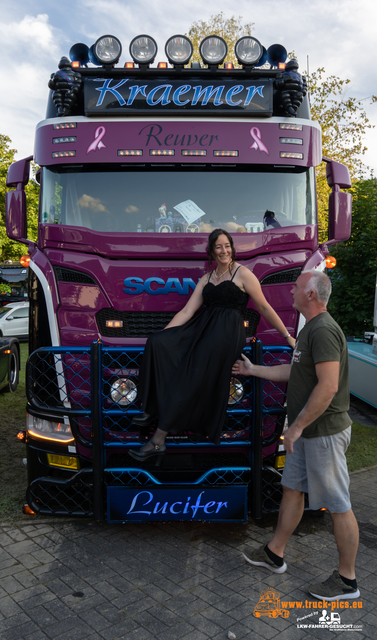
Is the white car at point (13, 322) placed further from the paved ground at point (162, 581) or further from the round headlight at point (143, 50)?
the round headlight at point (143, 50)

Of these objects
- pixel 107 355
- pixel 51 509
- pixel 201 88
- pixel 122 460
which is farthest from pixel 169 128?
pixel 51 509

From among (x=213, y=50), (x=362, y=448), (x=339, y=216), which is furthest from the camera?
(x=362, y=448)

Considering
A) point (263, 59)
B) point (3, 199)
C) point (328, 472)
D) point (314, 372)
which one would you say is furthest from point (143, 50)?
point (3, 199)

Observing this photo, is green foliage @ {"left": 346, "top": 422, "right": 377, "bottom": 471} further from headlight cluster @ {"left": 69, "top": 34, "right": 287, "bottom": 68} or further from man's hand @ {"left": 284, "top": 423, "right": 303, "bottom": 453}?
headlight cluster @ {"left": 69, "top": 34, "right": 287, "bottom": 68}

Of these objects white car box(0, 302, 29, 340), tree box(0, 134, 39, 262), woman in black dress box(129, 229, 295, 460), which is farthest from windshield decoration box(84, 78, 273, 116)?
tree box(0, 134, 39, 262)

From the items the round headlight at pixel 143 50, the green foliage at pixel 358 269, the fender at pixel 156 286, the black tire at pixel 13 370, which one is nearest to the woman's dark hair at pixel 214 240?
the fender at pixel 156 286

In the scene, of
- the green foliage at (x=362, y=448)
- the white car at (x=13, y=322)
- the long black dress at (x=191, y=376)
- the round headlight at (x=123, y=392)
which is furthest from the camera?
the white car at (x=13, y=322)

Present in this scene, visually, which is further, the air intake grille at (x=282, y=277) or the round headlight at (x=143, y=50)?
the round headlight at (x=143, y=50)

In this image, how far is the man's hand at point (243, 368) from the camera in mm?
3336

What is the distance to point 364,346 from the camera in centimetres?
835

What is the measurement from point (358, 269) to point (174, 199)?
7.07 meters

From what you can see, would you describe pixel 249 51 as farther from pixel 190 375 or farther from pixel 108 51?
pixel 190 375

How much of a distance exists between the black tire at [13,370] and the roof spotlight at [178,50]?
685 cm

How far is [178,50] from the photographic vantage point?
4.00 meters
